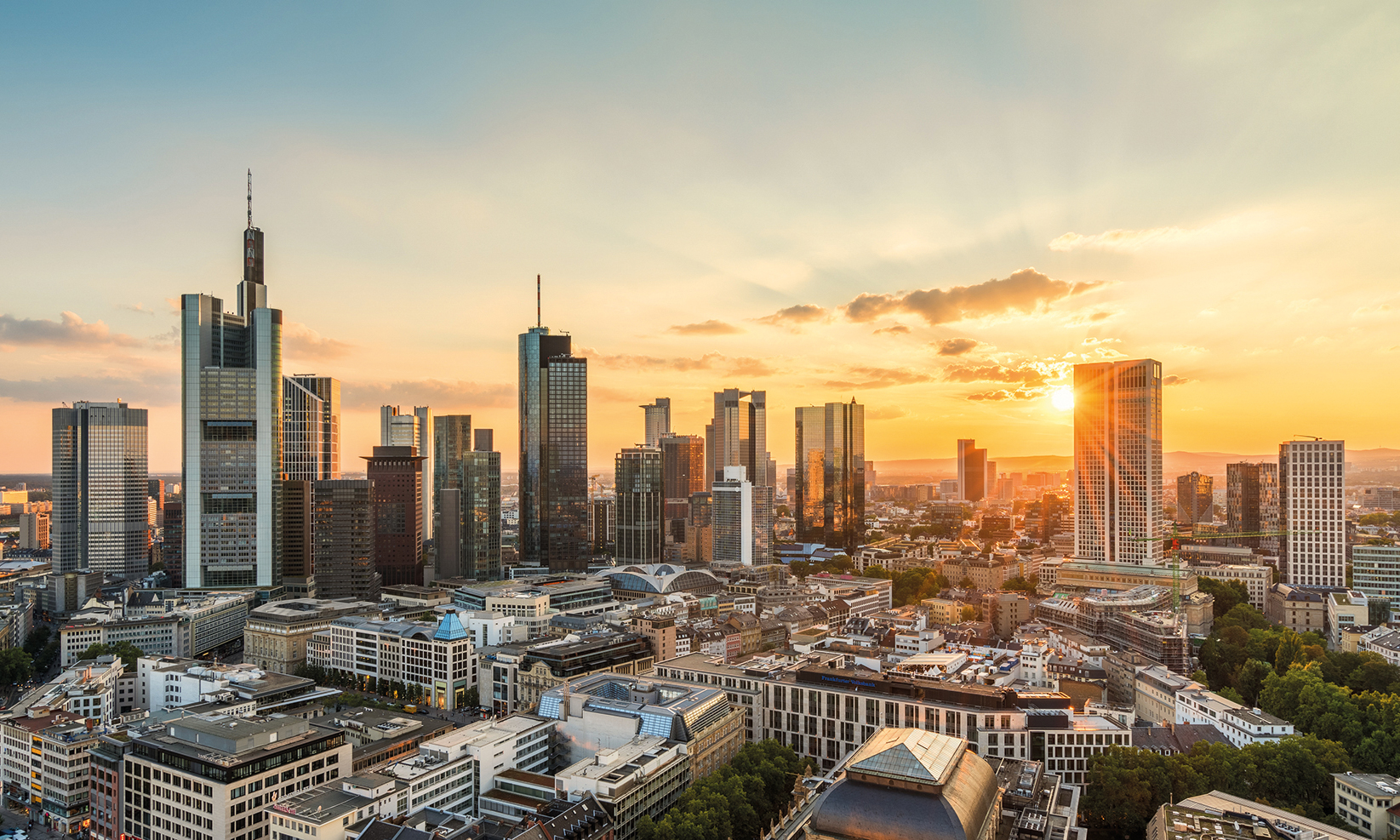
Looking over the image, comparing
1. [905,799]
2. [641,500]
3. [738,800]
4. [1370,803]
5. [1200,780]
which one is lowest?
[738,800]

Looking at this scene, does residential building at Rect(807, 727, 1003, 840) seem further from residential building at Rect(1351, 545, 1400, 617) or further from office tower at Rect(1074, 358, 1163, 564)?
office tower at Rect(1074, 358, 1163, 564)

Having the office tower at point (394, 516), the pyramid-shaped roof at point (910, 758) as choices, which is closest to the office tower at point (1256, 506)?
the pyramid-shaped roof at point (910, 758)

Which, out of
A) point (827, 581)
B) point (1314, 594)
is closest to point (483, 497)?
point (827, 581)

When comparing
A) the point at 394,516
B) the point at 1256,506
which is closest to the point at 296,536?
the point at 394,516

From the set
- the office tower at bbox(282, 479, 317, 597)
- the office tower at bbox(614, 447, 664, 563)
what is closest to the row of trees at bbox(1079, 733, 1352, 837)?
the office tower at bbox(282, 479, 317, 597)

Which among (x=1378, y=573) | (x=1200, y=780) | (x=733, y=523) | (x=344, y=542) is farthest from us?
(x=733, y=523)

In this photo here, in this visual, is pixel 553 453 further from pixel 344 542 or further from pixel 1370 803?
pixel 1370 803

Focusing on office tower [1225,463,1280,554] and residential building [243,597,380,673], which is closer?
residential building [243,597,380,673]

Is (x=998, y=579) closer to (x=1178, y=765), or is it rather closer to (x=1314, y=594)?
(x=1314, y=594)
